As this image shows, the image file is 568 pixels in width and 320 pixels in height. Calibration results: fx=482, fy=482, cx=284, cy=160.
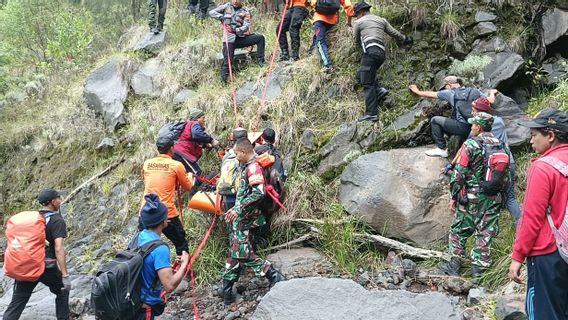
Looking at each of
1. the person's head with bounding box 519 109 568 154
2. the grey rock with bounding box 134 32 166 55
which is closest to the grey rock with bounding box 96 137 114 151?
the grey rock with bounding box 134 32 166 55

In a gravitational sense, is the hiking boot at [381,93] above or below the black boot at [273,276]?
above

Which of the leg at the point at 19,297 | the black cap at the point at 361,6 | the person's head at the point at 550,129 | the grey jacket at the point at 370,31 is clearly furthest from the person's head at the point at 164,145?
the person's head at the point at 550,129

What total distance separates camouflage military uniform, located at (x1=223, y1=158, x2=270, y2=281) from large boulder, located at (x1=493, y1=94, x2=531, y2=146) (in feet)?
12.4

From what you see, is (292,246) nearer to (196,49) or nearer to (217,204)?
(217,204)

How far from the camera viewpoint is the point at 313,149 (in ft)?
26.2

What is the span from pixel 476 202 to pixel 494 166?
0.47 metres

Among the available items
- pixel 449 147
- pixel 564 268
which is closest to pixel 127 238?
pixel 449 147

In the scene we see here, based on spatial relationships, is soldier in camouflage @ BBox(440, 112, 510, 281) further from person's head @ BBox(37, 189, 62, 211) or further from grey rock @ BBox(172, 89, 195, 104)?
grey rock @ BBox(172, 89, 195, 104)

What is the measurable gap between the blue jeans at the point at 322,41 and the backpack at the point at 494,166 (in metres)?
3.91

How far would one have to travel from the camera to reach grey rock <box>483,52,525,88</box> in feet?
24.9

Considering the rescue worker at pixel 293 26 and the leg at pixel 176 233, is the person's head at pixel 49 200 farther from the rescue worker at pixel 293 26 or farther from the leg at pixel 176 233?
the rescue worker at pixel 293 26

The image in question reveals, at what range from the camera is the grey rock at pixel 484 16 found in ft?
27.5

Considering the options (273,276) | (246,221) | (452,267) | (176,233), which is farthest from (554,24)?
(176,233)

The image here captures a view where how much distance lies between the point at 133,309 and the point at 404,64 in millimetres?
6444
